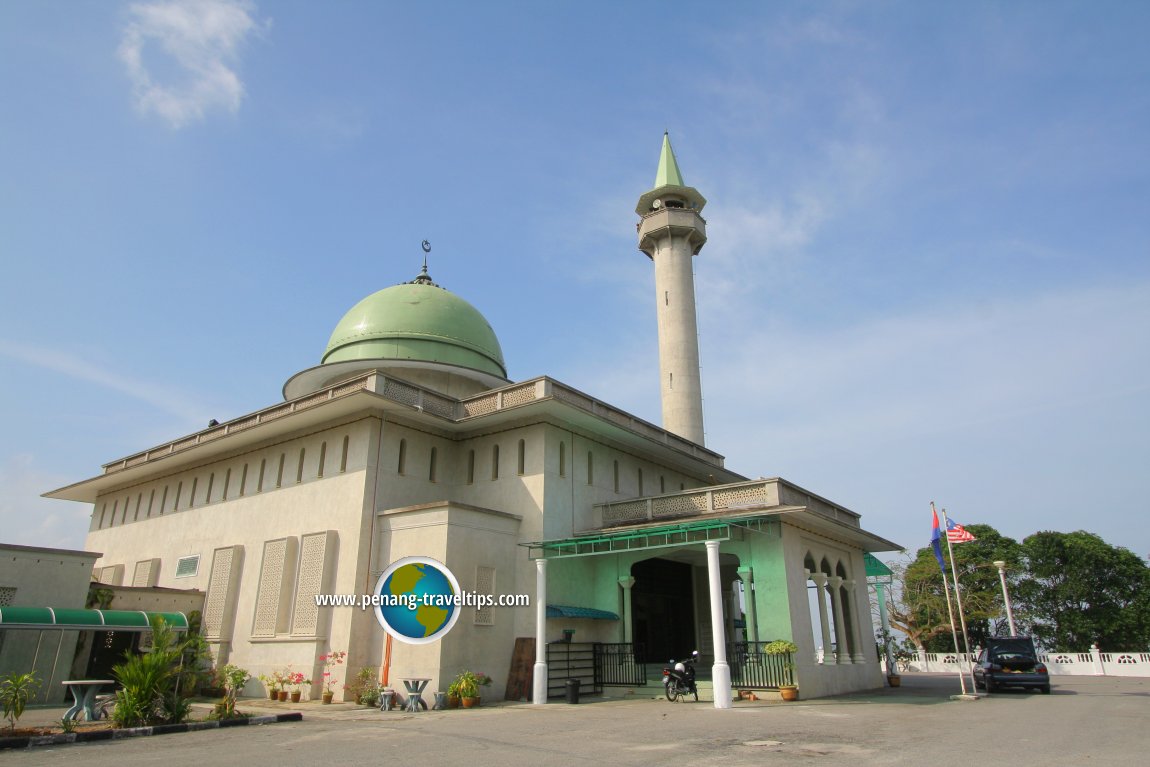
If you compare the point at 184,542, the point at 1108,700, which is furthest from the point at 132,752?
the point at 1108,700

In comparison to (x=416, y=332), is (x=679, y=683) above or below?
below

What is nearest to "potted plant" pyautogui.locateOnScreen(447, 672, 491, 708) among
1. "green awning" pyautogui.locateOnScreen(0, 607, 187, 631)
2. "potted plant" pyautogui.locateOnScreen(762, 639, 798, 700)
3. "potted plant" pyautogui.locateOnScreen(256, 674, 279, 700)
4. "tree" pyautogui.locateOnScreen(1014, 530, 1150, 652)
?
"potted plant" pyautogui.locateOnScreen(256, 674, 279, 700)

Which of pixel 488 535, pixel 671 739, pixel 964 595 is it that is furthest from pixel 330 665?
pixel 964 595

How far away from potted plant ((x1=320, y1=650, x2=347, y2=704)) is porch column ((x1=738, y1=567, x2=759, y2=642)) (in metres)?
10.6

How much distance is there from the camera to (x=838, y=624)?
2291cm

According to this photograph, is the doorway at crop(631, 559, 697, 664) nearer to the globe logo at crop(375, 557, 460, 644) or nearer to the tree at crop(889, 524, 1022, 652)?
the globe logo at crop(375, 557, 460, 644)

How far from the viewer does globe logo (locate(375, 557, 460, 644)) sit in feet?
61.5

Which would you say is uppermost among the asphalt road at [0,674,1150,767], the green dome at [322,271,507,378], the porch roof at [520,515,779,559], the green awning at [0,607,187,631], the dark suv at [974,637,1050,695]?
the green dome at [322,271,507,378]

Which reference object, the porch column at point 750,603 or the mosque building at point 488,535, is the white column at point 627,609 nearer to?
the mosque building at point 488,535

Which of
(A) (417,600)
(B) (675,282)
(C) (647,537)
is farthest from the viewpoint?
(B) (675,282)

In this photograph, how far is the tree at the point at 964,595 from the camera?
155 ft

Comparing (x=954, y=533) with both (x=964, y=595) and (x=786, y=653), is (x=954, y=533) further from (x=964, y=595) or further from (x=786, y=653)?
(x=964, y=595)

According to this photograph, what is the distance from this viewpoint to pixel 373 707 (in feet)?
58.6

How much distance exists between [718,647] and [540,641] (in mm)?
4530
